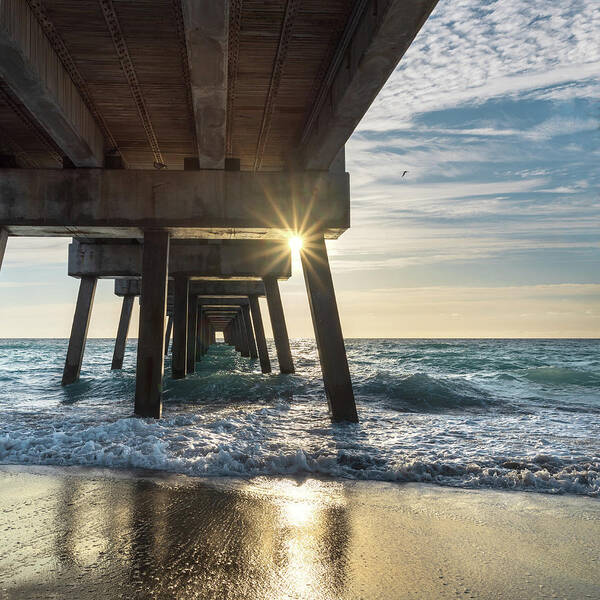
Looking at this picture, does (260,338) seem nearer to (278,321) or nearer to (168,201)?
(278,321)

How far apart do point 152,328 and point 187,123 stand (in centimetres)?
346

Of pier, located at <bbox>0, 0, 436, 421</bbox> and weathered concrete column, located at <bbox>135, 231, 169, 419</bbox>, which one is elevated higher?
pier, located at <bbox>0, 0, 436, 421</bbox>

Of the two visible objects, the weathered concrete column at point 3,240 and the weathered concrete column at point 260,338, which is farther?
Result: the weathered concrete column at point 260,338

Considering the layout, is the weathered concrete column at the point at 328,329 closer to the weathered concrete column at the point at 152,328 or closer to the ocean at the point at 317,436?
the ocean at the point at 317,436

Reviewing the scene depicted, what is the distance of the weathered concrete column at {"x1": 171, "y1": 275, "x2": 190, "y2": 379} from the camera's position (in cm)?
1602

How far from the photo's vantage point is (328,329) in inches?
350

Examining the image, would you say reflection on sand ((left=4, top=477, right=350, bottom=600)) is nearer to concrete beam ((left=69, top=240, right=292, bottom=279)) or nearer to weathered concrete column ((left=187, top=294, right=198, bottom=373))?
concrete beam ((left=69, top=240, right=292, bottom=279))

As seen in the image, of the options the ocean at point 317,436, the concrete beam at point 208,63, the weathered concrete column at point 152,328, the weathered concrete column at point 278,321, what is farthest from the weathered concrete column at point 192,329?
the concrete beam at point 208,63

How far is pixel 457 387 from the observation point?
17.0m

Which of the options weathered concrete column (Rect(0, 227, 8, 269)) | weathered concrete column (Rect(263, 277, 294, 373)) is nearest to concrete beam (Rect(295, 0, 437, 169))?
weathered concrete column (Rect(0, 227, 8, 269))

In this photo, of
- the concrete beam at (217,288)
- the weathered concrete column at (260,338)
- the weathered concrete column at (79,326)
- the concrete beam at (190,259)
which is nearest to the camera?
the concrete beam at (190,259)

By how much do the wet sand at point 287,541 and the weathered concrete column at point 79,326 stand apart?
41.8 ft

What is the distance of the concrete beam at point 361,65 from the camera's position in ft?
14.8

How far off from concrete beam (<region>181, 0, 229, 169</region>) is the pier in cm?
2
